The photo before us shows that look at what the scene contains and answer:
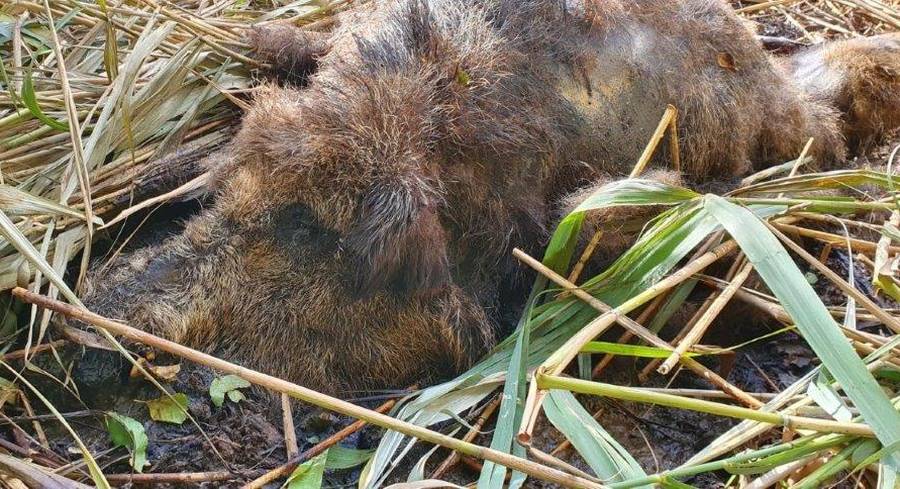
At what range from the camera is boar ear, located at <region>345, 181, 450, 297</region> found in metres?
3.08

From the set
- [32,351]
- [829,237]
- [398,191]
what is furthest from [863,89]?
[32,351]

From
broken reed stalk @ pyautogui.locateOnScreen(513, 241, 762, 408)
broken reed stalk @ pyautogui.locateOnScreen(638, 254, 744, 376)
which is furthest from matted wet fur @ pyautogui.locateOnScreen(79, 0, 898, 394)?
broken reed stalk @ pyautogui.locateOnScreen(638, 254, 744, 376)

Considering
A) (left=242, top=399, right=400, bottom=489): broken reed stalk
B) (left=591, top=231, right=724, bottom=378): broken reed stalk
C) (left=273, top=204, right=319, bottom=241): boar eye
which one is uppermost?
(left=273, top=204, right=319, bottom=241): boar eye

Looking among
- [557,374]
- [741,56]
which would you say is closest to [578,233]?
[557,374]

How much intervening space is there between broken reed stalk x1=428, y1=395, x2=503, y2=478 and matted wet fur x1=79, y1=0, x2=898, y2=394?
32 cm

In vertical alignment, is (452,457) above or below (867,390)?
below

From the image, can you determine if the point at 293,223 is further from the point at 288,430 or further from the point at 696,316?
the point at 696,316

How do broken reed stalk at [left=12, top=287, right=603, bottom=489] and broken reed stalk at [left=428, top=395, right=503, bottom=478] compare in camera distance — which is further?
broken reed stalk at [left=428, top=395, right=503, bottom=478]

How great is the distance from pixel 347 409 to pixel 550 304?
98cm

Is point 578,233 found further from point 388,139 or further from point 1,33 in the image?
point 1,33

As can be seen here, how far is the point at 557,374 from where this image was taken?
2.51m

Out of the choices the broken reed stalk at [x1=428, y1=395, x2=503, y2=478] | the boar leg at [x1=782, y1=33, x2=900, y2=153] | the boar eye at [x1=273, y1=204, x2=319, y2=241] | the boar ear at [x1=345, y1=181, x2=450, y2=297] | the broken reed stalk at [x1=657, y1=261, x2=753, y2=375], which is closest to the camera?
the broken reed stalk at [x1=657, y1=261, x2=753, y2=375]

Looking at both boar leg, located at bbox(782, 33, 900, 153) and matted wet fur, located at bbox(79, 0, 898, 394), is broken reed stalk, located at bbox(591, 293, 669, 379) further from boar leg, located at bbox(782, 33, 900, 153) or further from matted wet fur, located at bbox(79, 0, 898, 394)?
boar leg, located at bbox(782, 33, 900, 153)

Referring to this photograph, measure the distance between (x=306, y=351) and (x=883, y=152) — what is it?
3.22 metres
